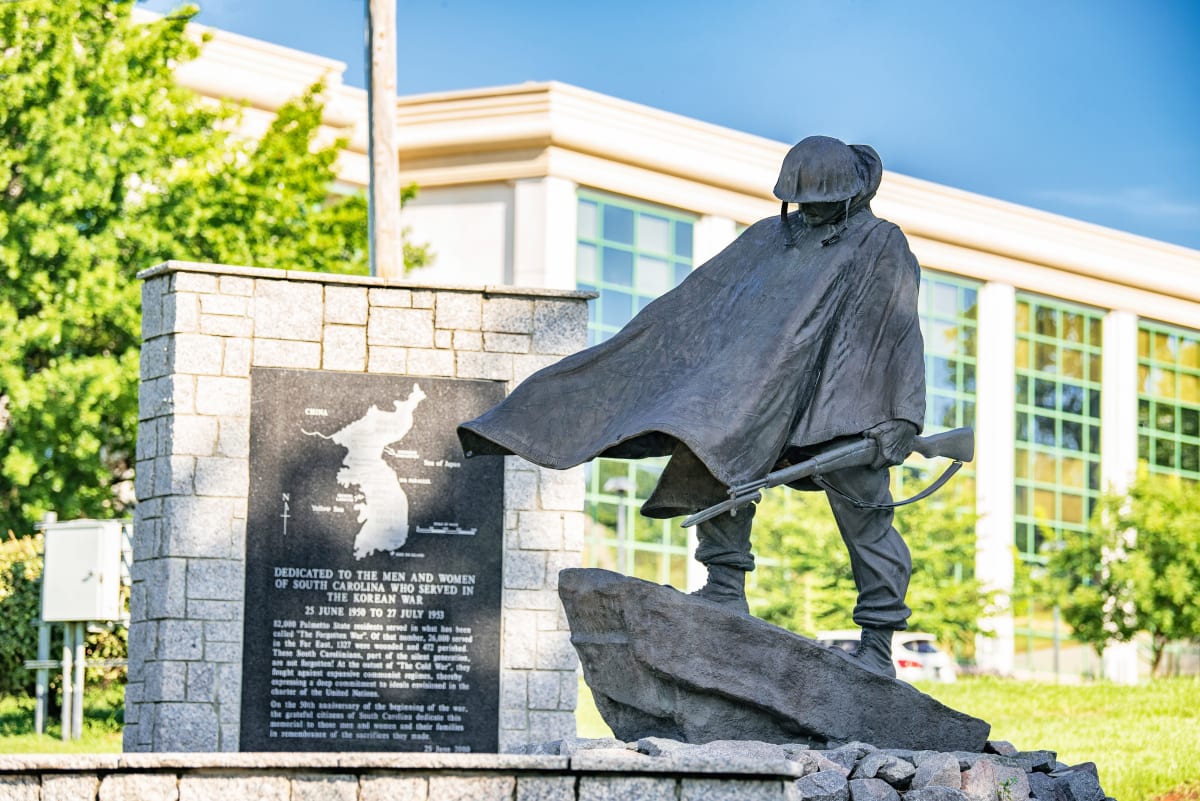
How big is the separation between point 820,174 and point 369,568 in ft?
15.9

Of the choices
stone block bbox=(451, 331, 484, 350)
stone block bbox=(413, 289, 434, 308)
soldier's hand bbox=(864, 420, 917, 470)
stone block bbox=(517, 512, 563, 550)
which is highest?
stone block bbox=(413, 289, 434, 308)

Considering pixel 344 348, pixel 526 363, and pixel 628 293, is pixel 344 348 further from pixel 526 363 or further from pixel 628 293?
pixel 628 293

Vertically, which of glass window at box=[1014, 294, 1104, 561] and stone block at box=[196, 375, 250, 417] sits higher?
glass window at box=[1014, 294, 1104, 561]

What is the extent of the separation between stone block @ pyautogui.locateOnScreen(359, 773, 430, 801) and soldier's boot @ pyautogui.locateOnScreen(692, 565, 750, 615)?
1927mm

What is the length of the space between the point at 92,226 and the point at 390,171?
6050mm

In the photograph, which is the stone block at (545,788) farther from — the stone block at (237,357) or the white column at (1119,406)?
the white column at (1119,406)

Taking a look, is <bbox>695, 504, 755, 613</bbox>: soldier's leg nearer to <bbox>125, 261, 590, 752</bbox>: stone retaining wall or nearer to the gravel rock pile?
the gravel rock pile

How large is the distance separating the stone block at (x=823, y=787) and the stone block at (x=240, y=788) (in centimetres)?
187

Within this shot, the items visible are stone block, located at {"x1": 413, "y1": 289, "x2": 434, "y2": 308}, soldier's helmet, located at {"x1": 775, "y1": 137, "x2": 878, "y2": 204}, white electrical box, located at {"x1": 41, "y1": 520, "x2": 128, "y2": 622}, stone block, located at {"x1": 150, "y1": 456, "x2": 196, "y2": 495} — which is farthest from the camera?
white electrical box, located at {"x1": 41, "y1": 520, "x2": 128, "y2": 622}

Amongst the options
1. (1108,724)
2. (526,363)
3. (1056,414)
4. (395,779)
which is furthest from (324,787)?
(1056,414)

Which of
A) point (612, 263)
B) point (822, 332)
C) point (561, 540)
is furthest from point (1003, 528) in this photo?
point (822, 332)

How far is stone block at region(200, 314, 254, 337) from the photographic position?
11.4 metres

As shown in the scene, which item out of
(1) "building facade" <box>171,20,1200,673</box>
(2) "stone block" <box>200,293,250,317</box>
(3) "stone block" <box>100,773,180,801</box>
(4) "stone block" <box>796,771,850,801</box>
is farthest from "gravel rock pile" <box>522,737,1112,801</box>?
(1) "building facade" <box>171,20,1200,673</box>

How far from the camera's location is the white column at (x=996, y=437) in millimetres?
38312
